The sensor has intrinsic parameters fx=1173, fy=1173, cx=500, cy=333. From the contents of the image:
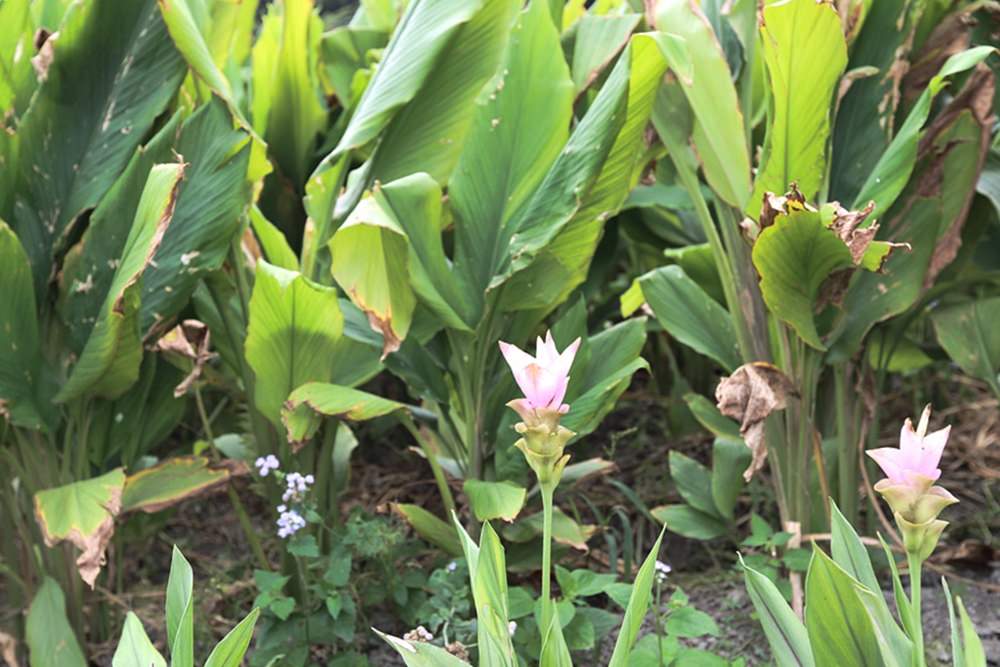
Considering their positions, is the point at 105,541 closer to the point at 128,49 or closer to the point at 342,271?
the point at 342,271

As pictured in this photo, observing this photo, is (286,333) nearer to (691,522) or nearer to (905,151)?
(691,522)

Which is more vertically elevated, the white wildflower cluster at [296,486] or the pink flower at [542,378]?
the pink flower at [542,378]

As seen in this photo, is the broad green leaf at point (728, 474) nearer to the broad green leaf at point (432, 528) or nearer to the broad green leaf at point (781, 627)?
the broad green leaf at point (432, 528)

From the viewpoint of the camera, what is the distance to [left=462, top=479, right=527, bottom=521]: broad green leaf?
1.56 meters

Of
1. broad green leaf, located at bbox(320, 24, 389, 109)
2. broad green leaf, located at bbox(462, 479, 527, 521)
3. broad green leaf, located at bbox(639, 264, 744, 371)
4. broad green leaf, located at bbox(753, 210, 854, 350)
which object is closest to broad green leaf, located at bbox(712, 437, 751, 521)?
broad green leaf, located at bbox(639, 264, 744, 371)

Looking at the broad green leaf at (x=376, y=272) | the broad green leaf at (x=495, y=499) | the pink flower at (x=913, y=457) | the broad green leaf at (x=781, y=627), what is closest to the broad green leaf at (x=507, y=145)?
the broad green leaf at (x=376, y=272)

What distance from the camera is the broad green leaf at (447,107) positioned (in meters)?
1.79

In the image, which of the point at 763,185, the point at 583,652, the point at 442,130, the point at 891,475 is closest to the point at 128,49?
the point at 442,130

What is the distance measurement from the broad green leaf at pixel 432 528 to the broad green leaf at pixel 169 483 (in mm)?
297

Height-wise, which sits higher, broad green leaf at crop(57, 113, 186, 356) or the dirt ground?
broad green leaf at crop(57, 113, 186, 356)

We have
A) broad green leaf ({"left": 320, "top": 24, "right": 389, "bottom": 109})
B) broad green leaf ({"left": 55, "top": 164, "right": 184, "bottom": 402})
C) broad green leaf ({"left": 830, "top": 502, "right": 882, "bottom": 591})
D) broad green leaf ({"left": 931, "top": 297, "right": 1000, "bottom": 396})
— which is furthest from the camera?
broad green leaf ({"left": 320, "top": 24, "right": 389, "bottom": 109})

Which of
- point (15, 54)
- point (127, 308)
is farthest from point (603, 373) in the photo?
point (15, 54)

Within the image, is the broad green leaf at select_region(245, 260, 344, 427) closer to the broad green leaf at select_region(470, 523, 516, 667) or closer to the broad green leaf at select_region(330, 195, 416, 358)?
the broad green leaf at select_region(330, 195, 416, 358)

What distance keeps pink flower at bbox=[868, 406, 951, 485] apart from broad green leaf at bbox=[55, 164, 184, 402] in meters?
0.94
